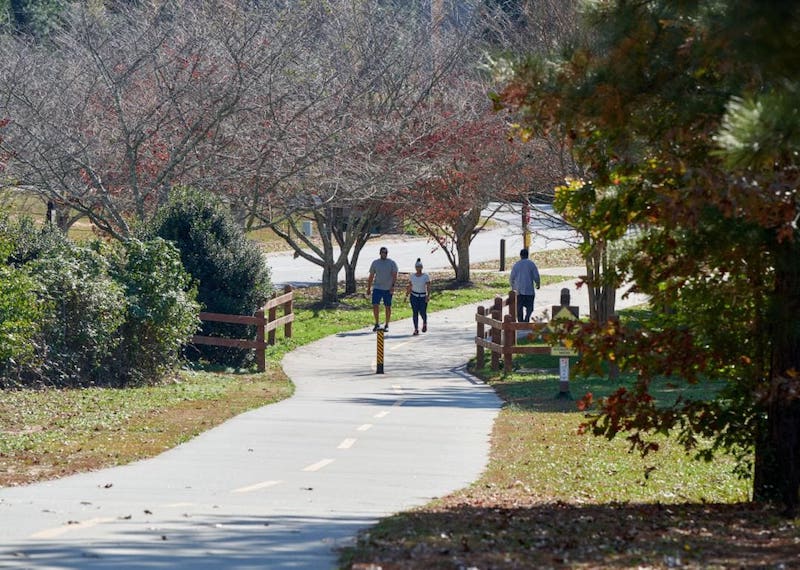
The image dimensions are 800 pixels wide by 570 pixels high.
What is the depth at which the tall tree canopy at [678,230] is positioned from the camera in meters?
9.73

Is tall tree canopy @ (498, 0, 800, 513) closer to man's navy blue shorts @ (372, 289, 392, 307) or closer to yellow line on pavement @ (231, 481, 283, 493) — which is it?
yellow line on pavement @ (231, 481, 283, 493)

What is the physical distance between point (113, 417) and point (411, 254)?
112ft

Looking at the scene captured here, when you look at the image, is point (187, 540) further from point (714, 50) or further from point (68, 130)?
point (68, 130)

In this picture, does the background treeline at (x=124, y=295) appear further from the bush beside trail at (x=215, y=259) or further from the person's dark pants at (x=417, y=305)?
the person's dark pants at (x=417, y=305)

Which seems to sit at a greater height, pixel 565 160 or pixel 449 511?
pixel 565 160

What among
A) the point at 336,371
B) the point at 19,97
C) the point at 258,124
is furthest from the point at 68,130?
the point at 336,371

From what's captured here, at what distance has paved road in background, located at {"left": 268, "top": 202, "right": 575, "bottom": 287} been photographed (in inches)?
1713

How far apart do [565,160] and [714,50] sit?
19.0 m

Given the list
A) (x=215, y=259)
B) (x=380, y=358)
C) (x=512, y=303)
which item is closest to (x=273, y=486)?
(x=380, y=358)

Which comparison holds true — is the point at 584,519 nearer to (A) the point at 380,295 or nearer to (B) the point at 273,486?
(B) the point at 273,486

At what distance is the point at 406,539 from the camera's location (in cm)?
838

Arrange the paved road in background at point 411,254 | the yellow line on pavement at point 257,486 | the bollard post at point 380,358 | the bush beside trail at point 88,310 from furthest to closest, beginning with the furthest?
the paved road in background at point 411,254 → the bollard post at point 380,358 → the bush beside trail at point 88,310 → the yellow line on pavement at point 257,486

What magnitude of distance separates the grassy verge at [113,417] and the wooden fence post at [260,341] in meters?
0.19

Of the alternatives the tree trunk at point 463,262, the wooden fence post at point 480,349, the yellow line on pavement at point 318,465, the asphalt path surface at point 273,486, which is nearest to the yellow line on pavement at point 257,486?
the asphalt path surface at point 273,486
